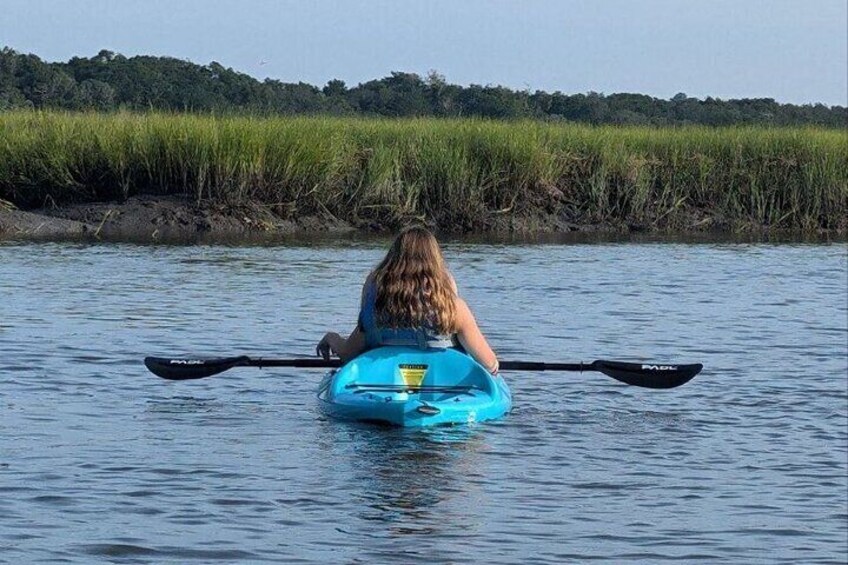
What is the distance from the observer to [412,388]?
9.88 m

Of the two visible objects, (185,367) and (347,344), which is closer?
(347,344)

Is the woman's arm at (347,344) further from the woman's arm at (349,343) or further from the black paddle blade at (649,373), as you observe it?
the black paddle blade at (649,373)

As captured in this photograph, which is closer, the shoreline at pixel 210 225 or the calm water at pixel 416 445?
the calm water at pixel 416 445

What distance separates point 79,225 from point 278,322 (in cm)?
920

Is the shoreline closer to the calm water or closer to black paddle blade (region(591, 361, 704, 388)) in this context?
the calm water

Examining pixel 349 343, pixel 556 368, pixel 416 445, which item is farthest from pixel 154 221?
pixel 416 445

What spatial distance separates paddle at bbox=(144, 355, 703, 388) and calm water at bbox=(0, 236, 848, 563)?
0.16m

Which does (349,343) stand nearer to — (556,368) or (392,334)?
(392,334)

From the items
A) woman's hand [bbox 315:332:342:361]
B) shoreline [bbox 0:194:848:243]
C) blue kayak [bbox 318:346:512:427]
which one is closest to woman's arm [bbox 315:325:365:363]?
woman's hand [bbox 315:332:342:361]

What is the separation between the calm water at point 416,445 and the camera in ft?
23.8

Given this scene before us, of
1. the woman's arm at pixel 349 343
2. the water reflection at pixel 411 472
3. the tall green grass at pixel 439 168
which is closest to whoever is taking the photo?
the water reflection at pixel 411 472

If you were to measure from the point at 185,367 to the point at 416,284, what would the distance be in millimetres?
1727

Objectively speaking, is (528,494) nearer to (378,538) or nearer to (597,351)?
(378,538)

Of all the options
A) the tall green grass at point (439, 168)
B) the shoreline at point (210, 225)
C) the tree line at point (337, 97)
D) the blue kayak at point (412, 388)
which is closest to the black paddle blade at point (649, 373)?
the blue kayak at point (412, 388)
